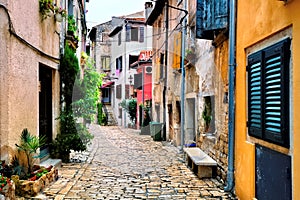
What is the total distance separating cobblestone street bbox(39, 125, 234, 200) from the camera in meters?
6.22

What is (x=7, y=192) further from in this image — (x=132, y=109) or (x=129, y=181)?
(x=132, y=109)

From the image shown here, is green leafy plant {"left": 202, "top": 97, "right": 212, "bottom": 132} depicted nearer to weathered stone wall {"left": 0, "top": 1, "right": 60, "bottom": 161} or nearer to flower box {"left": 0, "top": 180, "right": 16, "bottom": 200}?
weathered stone wall {"left": 0, "top": 1, "right": 60, "bottom": 161}

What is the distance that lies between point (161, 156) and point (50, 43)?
5047 mm

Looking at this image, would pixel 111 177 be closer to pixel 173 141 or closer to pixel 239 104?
pixel 239 104

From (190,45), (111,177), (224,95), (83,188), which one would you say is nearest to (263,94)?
(224,95)

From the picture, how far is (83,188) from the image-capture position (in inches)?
263

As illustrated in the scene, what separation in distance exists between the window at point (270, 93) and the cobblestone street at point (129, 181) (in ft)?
6.23

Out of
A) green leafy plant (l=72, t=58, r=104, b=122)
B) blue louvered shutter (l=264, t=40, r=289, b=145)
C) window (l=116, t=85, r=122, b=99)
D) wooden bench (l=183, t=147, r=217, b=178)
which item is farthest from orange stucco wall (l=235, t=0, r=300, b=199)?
window (l=116, t=85, r=122, b=99)

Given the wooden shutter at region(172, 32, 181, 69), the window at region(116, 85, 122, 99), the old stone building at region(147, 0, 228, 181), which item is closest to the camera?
the old stone building at region(147, 0, 228, 181)

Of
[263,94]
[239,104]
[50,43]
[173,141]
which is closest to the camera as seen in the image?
[263,94]

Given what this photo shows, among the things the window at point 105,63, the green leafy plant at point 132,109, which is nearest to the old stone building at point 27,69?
the green leafy plant at point 132,109

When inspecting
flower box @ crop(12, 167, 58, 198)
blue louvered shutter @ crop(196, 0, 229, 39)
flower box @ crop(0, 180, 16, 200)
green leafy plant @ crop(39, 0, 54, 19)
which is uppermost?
green leafy plant @ crop(39, 0, 54, 19)

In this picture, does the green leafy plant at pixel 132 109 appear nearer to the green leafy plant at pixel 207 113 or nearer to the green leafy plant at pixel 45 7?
the green leafy plant at pixel 207 113

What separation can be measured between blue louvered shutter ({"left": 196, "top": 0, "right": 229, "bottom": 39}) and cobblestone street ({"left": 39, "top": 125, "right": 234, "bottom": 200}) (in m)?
3.15
